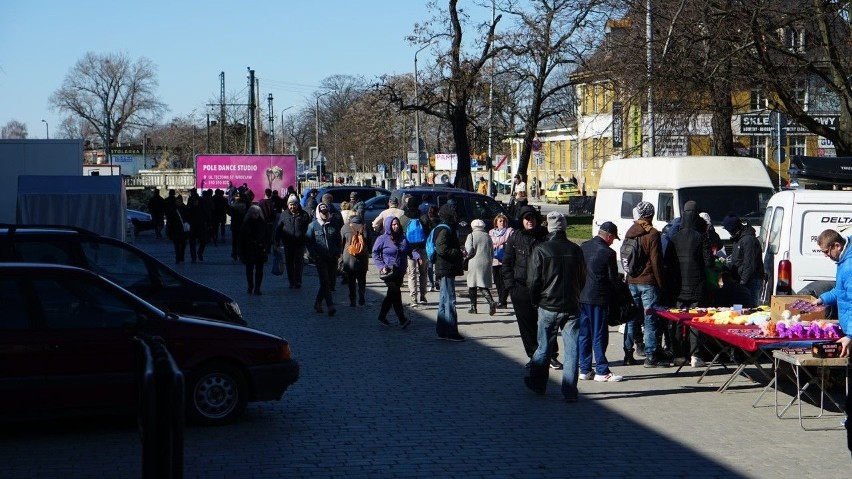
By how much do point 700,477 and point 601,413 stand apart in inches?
102

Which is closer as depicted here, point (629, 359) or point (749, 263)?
point (629, 359)

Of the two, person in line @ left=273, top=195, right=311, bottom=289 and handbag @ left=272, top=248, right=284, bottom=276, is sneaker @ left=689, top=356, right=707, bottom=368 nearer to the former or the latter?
person in line @ left=273, top=195, right=311, bottom=289

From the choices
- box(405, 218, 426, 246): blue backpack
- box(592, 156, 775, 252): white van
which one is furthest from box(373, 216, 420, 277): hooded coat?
box(592, 156, 775, 252): white van

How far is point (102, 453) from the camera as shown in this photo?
345 inches

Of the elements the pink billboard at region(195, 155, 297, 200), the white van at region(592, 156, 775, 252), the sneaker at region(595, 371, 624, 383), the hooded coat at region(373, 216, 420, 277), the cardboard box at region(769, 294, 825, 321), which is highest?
the pink billboard at region(195, 155, 297, 200)

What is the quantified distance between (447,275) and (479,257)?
9.84ft

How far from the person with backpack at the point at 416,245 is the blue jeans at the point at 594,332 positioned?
275 inches

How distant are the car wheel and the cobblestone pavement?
4.5 inches

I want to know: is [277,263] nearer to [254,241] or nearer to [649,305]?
[254,241]

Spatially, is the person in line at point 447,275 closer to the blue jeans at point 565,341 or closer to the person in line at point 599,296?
the person in line at point 599,296

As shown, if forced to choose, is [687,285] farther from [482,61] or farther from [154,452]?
[482,61]

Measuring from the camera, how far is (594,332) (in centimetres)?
1219

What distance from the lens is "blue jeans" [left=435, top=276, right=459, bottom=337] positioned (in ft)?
50.7

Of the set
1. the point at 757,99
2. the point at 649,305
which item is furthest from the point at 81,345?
the point at 757,99
